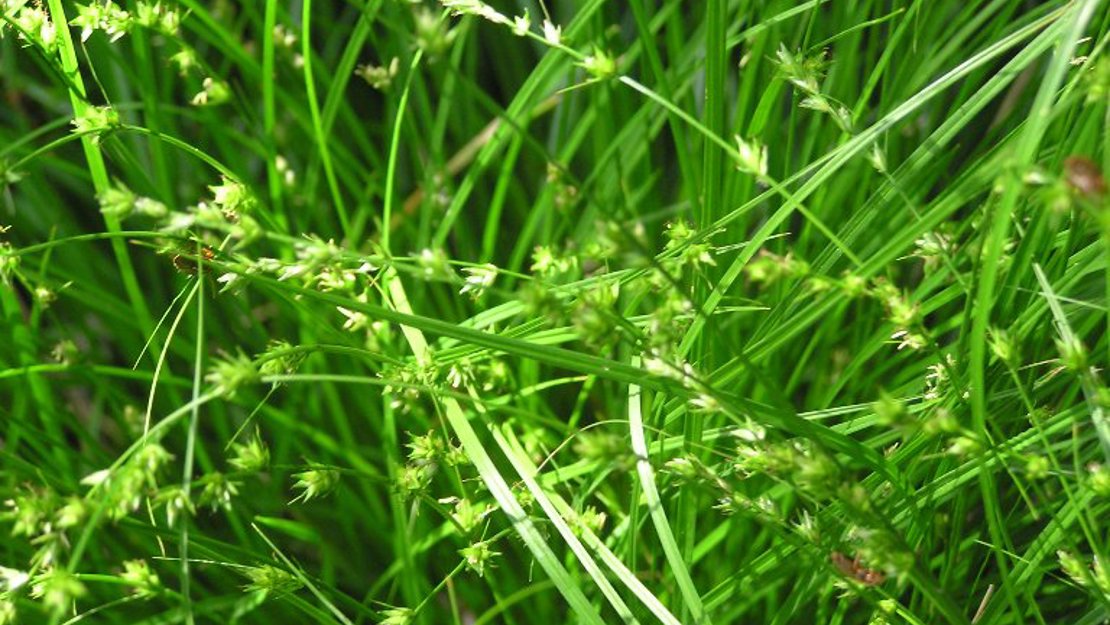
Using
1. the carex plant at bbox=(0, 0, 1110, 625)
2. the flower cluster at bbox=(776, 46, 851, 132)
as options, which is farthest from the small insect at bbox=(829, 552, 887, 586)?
the flower cluster at bbox=(776, 46, 851, 132)

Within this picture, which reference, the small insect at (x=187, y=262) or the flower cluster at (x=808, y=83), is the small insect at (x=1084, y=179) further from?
the small insect at (x=187, y=262)

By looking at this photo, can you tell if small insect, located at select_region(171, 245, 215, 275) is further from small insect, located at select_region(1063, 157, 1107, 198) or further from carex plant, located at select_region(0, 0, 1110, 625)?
small insect, located at select_region(1063, 157, 1107, 198)

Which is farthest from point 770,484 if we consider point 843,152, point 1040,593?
point 843,152

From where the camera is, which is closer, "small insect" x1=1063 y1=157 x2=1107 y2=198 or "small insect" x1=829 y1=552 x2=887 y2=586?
"small insect" x1=1063 y1=157 x2=1107 y2=198

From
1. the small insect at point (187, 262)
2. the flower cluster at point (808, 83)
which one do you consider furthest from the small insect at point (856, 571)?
the small insect at point (187, 262)

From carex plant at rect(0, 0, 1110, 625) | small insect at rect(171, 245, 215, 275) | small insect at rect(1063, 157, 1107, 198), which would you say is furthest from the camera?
small insect at rect(171, 245, 215, 275)

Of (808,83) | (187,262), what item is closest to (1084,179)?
(808,83)

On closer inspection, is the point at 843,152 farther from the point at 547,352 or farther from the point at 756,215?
the point at 756,215

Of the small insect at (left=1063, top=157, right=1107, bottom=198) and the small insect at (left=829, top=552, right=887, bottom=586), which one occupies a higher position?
the small insect at (left=1063, top=157, right=1107, bottom=198)
